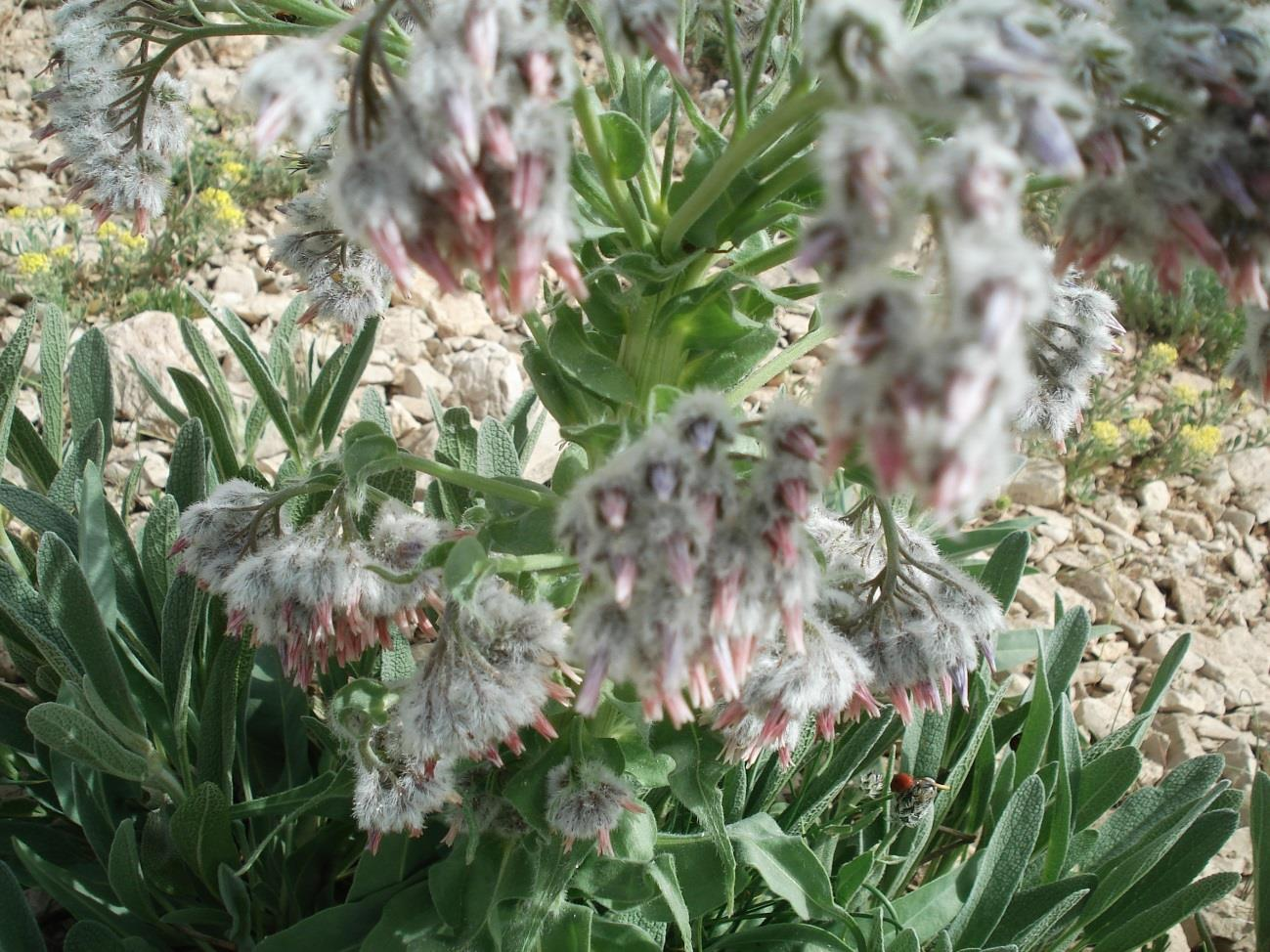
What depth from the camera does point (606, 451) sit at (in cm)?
188

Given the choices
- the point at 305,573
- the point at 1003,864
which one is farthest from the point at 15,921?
the point at 1003,864

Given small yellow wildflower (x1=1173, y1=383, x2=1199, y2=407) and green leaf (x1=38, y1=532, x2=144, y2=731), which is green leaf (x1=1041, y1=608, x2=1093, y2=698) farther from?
small yellow wildflower (x1=1173, y1=383, x2=1199, y2=407)

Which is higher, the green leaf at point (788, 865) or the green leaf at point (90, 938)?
the green leaf at point (788, 865)

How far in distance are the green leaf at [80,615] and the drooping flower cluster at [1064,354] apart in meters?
1.90

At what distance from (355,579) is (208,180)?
14.1ft

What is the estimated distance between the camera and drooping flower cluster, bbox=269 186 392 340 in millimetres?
2379

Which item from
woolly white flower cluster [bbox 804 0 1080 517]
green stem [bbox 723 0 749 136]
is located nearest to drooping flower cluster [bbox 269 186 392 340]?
green stem [bbox 723 0 749 136]

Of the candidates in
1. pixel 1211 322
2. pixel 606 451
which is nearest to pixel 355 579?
pixel 606 451

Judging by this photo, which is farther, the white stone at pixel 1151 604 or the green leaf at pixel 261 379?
the white stone at pixel 1151 604

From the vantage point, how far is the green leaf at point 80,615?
7.11 feet

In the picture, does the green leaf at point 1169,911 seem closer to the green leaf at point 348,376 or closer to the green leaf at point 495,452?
the green leaf at point 495,452

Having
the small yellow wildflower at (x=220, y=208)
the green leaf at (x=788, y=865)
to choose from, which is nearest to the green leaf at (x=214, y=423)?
the green leaf at (x=788, y=865)

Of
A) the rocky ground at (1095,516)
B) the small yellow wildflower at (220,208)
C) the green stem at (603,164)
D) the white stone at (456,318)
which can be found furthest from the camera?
the white stone at (456,318)

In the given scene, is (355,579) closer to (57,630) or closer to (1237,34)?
(57,630)
